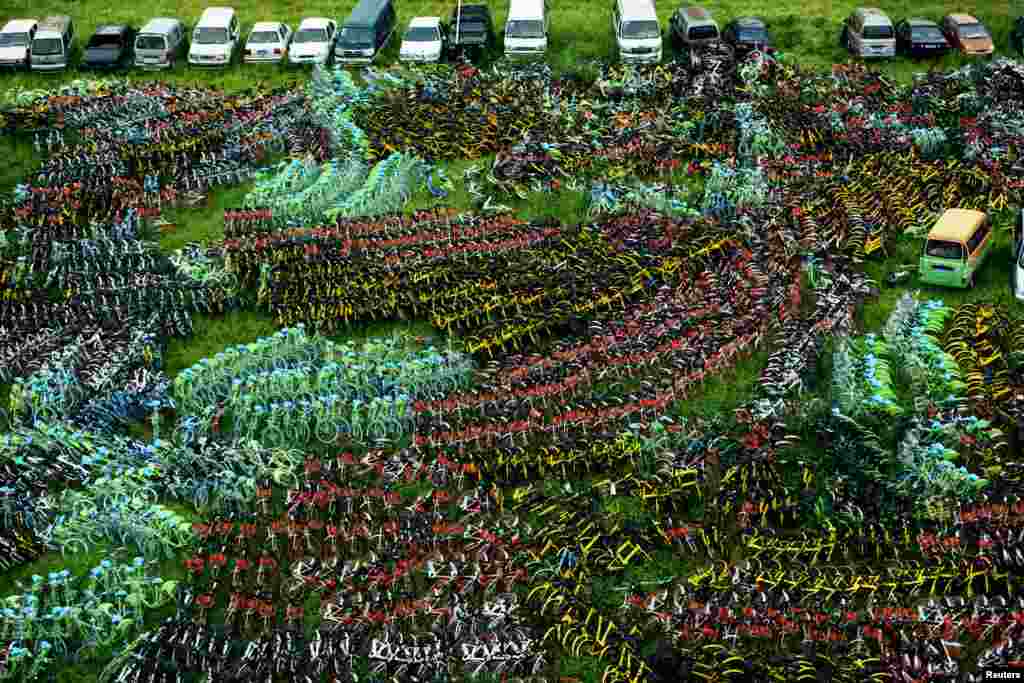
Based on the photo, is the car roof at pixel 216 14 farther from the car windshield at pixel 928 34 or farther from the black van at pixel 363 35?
the car windshield at pixel 928 34

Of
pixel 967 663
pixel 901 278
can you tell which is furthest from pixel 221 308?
pixel 967 663

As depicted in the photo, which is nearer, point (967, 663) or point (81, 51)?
point (967, 663)

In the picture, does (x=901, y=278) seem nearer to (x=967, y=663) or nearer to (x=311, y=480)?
(x=967, y=663)

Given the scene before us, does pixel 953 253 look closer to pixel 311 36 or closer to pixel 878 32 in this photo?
pixel 878 32

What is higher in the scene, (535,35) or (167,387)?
(535,35)

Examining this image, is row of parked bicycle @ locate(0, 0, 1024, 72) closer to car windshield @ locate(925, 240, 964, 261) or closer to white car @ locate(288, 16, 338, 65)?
white car @ locate(288, 16, 338, 65)

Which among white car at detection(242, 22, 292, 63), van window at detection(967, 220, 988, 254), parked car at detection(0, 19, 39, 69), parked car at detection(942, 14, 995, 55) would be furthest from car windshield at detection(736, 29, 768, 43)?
parked car at detection(0, 19, 39, 69)
